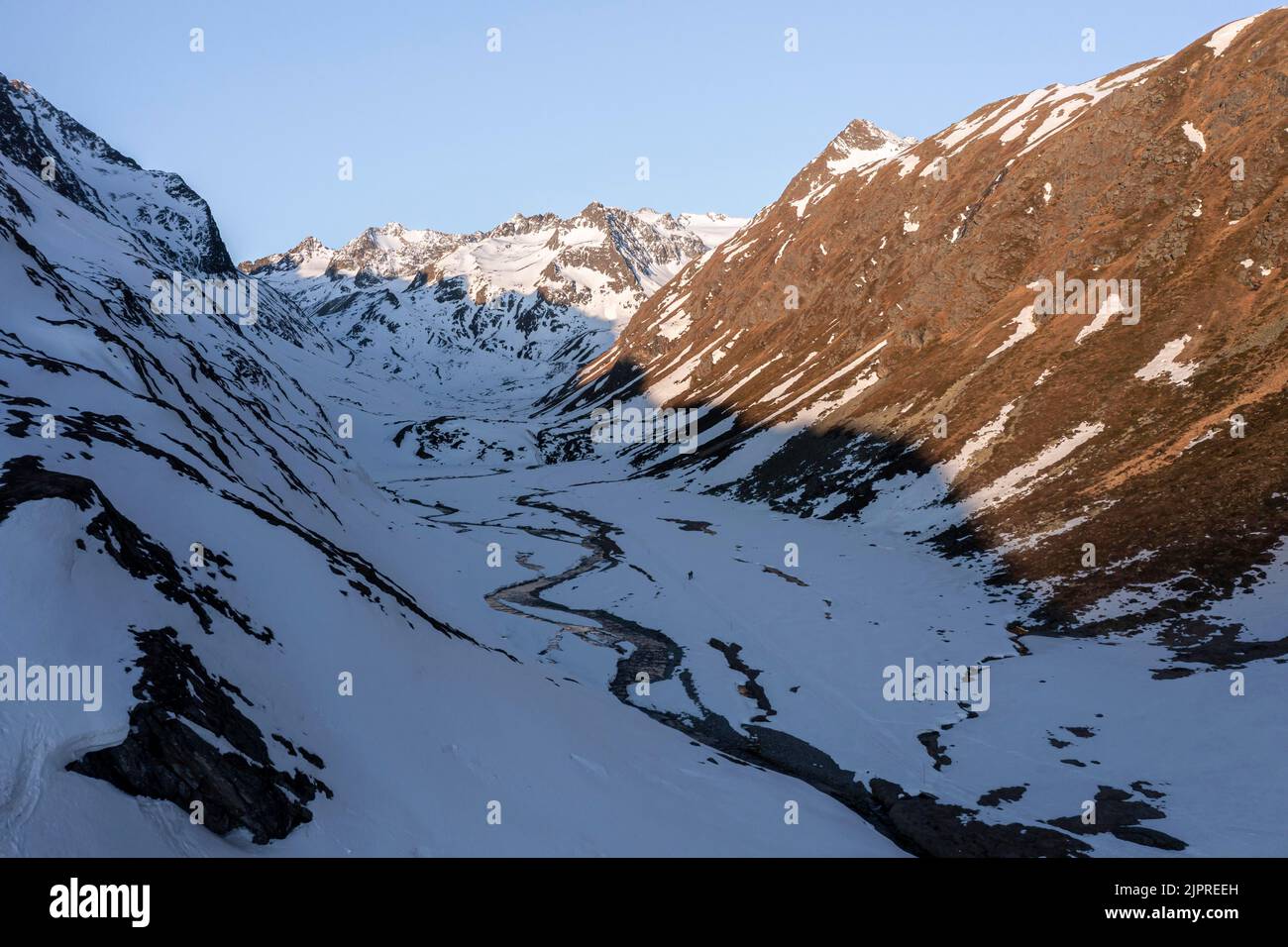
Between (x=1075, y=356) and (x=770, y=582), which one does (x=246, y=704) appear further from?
(x=1075, y=356)

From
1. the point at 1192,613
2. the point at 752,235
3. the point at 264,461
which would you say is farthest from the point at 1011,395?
the point at 752,235

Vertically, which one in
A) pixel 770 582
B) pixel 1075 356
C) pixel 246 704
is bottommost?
pixel 770 582

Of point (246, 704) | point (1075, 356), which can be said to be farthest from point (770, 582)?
point (246, 704)

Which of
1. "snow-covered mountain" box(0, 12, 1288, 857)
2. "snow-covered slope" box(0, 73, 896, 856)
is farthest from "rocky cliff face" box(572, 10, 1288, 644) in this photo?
"snow-covered slope" box(0, 73, 896, 856)

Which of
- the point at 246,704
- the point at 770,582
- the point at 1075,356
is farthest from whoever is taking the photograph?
the point at 1075,356

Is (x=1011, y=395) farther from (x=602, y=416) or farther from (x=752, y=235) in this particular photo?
(x=752, y=235)

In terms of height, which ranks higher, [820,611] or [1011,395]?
[1011,395]

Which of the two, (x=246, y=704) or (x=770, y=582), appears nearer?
(x=246, y=704)

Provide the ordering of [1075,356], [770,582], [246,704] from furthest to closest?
[1075,356], [770,582], [246,704]

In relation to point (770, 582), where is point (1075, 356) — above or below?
above
